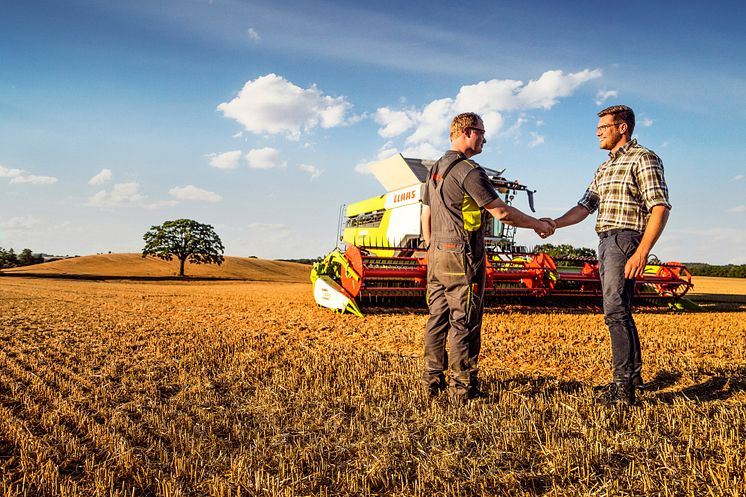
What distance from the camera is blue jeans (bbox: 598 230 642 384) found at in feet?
11.9

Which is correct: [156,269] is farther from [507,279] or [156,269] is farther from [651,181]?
[651,181]

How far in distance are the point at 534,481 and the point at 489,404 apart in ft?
4.08

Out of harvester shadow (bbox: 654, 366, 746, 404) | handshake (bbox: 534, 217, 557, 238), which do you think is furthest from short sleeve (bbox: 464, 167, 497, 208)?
harvester shadow (bbox: 654, 366, 746, 404)

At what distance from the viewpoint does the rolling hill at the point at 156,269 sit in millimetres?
38094

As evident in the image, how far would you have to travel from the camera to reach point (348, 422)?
3.21 meters

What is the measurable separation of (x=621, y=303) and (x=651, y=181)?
0.92 m

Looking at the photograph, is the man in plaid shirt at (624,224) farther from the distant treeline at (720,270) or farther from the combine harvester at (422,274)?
the distant treeline at (720,270)

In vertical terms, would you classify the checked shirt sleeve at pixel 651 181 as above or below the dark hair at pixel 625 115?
below

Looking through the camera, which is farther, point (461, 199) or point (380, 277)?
point (380, 277)

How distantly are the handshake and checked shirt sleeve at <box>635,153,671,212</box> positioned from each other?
0.67m

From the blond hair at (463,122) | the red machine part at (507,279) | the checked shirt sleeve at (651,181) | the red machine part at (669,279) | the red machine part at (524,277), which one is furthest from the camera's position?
the red machine part at (669,279)

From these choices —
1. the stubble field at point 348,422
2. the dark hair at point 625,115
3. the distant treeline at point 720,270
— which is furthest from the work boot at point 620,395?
the distant treeline at point 720,270

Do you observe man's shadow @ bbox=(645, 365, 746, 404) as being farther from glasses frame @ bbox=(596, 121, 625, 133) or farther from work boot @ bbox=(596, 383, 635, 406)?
glasses frame @ bbox=(596, 121, 625, 133)

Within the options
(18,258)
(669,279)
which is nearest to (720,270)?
(669,279)
